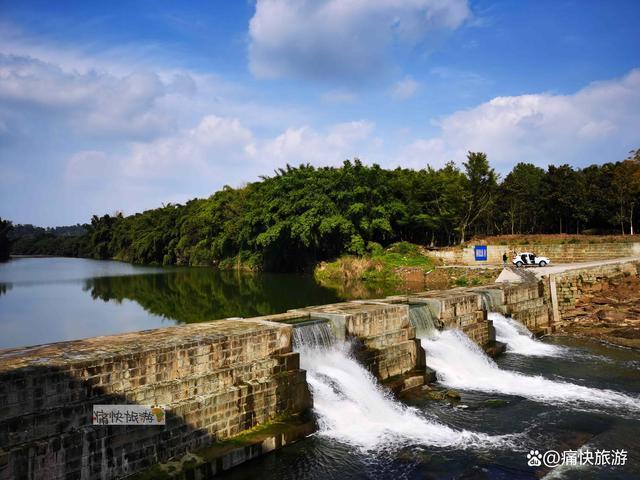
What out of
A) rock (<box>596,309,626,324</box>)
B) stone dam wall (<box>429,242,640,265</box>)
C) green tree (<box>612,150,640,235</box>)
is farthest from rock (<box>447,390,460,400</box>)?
green tree (<box>612,150,640,235</box>)

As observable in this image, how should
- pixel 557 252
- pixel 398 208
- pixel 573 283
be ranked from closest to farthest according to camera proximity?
pixel 573 283 < pixel 557 252 < pixel 398 208

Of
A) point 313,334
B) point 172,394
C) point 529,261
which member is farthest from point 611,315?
point 172,394

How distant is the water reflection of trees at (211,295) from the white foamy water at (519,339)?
43.1ft

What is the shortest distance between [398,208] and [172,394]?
46.7 m

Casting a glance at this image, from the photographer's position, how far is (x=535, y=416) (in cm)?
1269

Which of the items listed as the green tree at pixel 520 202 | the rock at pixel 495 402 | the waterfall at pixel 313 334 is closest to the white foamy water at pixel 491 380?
the rock at pixel 495 402

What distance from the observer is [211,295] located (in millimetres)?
38531

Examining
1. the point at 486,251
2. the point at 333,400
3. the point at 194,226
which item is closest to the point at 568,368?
the point at 333,400

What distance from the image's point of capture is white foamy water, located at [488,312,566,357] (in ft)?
67.0

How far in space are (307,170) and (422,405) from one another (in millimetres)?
45394

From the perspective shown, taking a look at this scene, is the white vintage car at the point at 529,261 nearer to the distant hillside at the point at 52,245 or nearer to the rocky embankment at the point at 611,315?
the rocky embankment at the point at 611,315

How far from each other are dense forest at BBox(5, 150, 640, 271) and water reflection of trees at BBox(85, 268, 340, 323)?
6880 mm

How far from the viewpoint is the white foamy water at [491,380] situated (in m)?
13.9

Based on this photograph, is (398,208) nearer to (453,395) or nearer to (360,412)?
(453,395)
